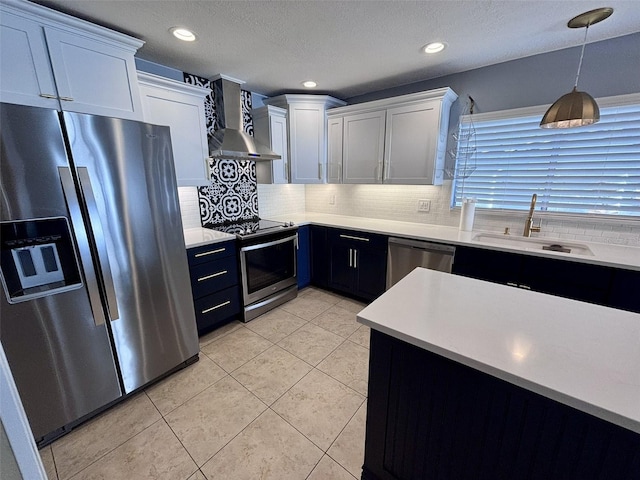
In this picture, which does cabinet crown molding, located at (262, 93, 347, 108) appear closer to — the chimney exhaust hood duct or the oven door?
the chimney exhaust hood duct

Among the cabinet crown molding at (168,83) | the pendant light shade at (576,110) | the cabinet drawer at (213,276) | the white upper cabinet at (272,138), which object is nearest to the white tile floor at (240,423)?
the cabinet drawer at (213,276)

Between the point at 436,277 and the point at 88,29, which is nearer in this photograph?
the point at 436,277

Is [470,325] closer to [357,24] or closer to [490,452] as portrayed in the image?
[490,452]

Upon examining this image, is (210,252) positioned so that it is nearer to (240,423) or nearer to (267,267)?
(267,267)

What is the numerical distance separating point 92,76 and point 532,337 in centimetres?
270

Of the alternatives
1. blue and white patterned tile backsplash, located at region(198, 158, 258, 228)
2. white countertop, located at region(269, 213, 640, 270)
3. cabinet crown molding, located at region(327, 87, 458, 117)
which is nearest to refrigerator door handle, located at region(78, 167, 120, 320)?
blue and white patterned tile backsplash, located at region(198, 158, 258, 228)

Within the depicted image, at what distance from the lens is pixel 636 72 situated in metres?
1.87

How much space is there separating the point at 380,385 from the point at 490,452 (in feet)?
1.32

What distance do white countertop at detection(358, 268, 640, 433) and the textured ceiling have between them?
1674 mm

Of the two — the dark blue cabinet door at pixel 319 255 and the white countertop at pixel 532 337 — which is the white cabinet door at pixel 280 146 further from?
the white countertop at pixel 532 337

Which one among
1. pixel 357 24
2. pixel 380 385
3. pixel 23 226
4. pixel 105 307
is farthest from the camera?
pixel 357 24

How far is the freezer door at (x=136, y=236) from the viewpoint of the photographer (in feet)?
4.62

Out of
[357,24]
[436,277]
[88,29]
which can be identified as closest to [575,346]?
[436,277]

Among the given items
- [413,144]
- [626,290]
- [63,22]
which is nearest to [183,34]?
[63,22]
